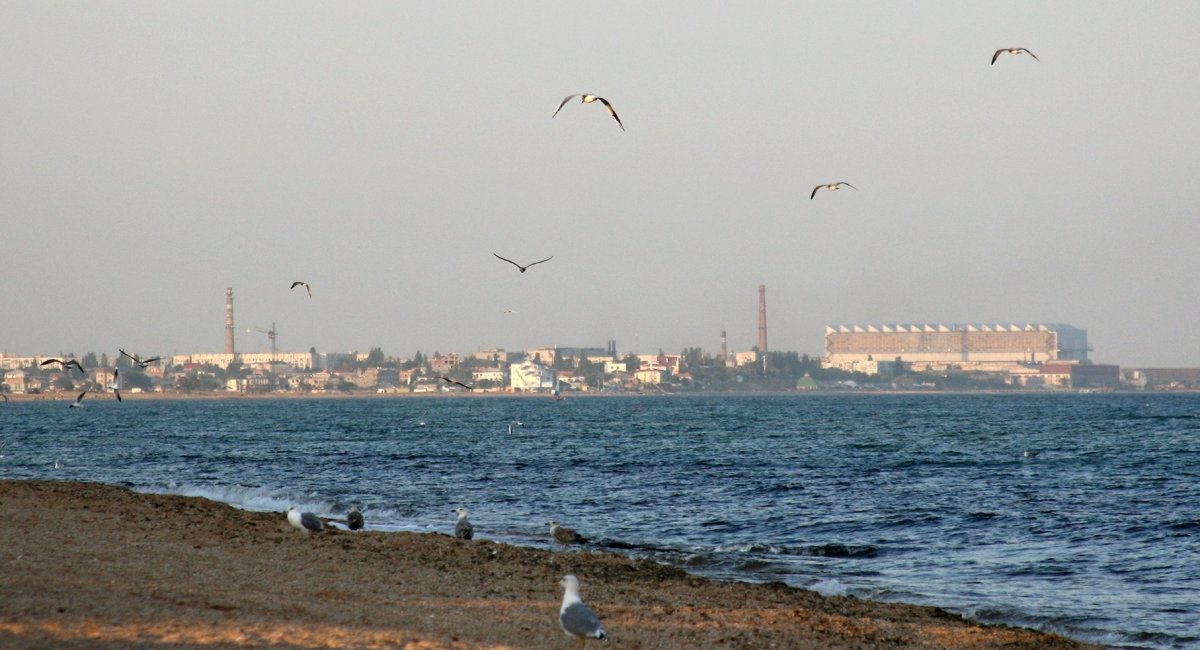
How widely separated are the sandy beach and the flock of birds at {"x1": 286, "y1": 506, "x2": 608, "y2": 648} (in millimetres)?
175

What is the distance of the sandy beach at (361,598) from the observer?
10.5 metres

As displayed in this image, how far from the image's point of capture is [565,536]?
71.6 ft

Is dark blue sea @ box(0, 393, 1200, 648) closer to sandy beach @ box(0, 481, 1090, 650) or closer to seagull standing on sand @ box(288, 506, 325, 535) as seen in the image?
sandy beach @ box(0, 481, 1090, 650)

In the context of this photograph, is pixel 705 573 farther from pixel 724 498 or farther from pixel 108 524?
pixel 724 498

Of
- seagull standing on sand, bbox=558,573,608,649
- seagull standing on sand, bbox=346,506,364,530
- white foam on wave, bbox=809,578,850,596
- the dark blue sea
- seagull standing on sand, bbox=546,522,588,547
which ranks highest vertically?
seagull standing on sand, bbox=558,573,608,649

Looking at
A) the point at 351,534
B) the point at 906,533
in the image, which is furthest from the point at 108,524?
the point at 906,533

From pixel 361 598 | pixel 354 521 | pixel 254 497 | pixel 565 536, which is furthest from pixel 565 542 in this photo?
pixel 254 497

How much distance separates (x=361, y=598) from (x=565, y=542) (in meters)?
9.23

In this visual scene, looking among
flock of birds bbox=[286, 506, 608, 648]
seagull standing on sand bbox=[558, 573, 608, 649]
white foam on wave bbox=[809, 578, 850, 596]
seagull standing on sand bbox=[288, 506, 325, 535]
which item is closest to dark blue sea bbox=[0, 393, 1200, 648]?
white foam on wave bbox=[809, 578, 850, 596]

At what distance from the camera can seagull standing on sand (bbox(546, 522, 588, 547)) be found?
858 inches

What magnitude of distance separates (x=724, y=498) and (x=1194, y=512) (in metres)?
10.6

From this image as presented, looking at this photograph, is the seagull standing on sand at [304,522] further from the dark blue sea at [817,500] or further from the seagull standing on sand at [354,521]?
the dark blue sea at [817,500]

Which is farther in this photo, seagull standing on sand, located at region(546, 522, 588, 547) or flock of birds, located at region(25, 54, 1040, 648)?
seagull standing on sand, located at region(546, 522, 588, 547)

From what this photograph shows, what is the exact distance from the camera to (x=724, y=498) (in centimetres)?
3111
